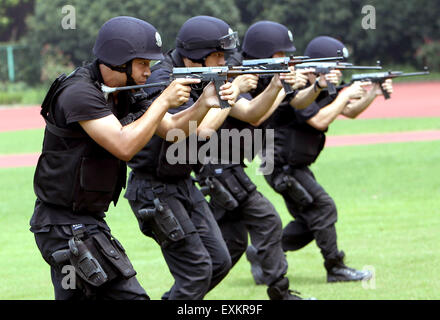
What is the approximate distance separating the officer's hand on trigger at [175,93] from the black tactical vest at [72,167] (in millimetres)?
493

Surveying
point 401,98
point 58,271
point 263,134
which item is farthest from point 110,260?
point 401,98

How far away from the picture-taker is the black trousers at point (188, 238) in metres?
6.88

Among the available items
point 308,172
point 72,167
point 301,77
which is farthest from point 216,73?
point 308,172

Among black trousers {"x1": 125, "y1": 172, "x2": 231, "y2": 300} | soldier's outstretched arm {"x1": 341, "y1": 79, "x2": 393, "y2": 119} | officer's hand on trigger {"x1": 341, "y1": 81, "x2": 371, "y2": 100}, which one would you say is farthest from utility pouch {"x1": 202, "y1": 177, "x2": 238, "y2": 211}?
soldier's outstretched arm {"x1": 341, "y1": 79, "x2": 393, "y2": 119}

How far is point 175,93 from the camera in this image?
545 cm

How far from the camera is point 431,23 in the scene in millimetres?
47188

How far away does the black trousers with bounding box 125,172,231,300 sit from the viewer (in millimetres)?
6875

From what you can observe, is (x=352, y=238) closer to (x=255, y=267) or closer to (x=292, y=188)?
(x=255, y=267)

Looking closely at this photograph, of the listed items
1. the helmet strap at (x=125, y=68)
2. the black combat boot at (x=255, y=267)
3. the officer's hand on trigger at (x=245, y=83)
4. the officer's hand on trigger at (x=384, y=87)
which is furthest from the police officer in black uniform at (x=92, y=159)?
the officer's hand on trigger at (x=384, y=87)

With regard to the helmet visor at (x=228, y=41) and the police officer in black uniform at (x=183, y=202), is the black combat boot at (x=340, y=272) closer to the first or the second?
the police officer in black uniform at (x=183, y=202)

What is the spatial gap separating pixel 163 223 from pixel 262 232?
173 cm

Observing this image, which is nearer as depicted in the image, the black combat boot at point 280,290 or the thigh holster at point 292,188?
the black combat boot at point 280,290
